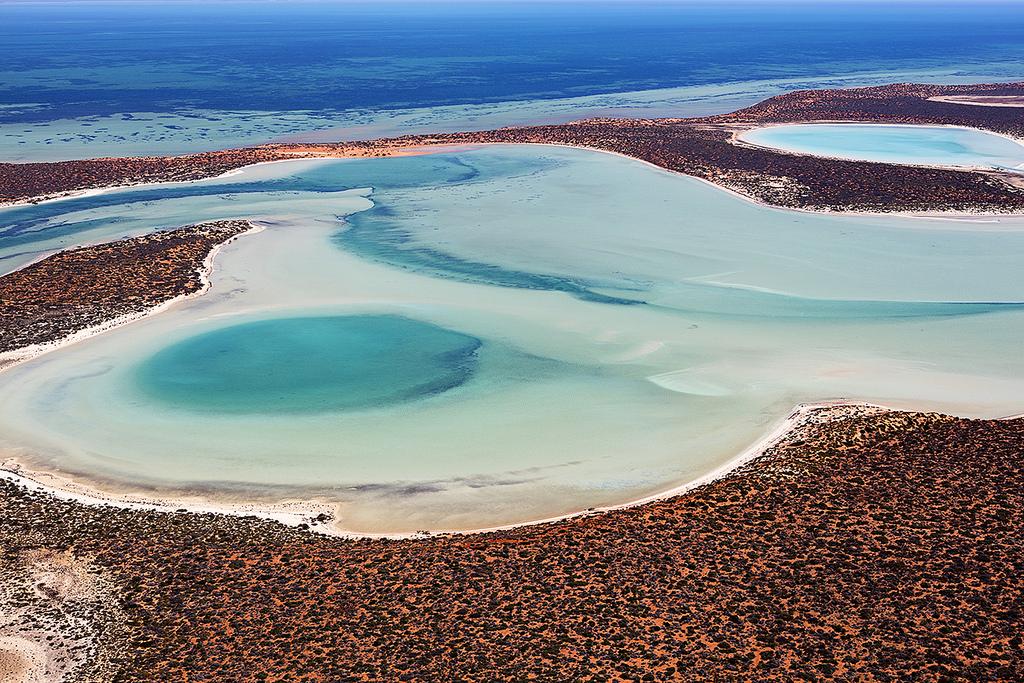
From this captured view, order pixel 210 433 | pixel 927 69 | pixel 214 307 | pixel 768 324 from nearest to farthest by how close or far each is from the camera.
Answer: pixel 210 433
pixel 768 324
pixel 214 307
pixel 927 69

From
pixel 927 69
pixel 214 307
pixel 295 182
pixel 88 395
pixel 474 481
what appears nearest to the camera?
pixel 474 481

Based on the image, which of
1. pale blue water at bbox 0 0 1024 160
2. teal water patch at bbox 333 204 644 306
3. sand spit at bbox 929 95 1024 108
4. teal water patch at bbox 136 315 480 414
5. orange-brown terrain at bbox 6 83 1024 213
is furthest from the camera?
sand spit at bbox 929 95 1024 108

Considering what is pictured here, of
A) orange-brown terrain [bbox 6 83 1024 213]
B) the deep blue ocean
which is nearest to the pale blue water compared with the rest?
the deep blue ocean

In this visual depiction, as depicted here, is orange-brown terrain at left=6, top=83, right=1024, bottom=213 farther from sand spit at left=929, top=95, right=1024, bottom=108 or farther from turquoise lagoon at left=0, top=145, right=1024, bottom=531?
sand spit at left=929, top=95, right=1024, bottom=108

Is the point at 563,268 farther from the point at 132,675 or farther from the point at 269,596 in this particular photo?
the point at 132,675

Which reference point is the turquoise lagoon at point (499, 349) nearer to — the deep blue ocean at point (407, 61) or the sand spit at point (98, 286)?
the sand spit at point (98, 286)

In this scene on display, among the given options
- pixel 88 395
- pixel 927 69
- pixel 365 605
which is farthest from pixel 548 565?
pixel 927 69

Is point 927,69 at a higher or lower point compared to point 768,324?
higher
